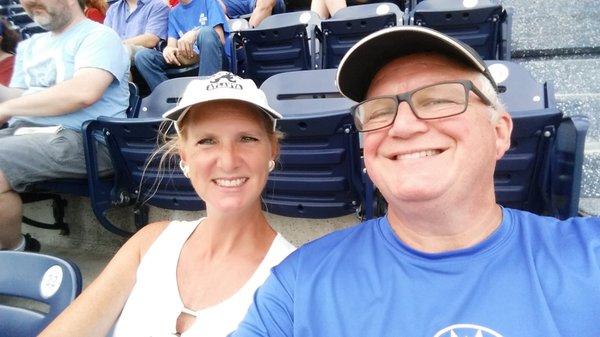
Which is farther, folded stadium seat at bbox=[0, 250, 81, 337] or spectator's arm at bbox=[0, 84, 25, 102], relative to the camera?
spectator's arm at bbox=[0, 84, 25, 102]

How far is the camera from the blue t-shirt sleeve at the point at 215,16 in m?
4.00

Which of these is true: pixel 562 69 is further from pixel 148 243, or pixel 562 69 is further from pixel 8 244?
pixel 8 244

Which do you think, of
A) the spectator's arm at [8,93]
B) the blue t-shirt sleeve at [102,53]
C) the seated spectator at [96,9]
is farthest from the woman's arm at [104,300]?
the seated spectator at [96,9]

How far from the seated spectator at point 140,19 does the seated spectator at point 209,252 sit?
10.6 ft

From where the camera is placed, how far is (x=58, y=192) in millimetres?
2506

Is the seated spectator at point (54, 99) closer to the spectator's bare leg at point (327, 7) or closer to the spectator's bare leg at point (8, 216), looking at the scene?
the spectator's bare leg at point (8, 216)

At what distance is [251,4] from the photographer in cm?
554

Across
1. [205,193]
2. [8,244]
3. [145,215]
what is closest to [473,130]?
[205,193]

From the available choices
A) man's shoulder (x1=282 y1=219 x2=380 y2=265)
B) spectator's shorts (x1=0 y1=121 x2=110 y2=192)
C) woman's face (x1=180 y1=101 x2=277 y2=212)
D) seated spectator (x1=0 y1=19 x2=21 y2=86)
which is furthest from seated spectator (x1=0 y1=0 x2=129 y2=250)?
man's shoulder (x1=282 y1=219 x2=380 y2=265)

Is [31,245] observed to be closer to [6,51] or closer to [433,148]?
[6,51]

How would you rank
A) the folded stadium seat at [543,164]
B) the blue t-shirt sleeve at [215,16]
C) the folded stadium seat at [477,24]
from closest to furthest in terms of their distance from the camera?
the folded stadium seat at [543,164], the folded stadium seat at [477,24], the blue t-shirt sleeve at [215,16]

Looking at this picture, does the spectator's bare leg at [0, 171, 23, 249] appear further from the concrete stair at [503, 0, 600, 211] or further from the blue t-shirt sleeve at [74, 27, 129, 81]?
the concrete stair at [503, 0, 600, 211]

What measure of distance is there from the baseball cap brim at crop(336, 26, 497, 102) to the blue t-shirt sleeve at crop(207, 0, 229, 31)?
3.20 m

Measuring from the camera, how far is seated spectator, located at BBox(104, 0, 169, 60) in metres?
4.27
